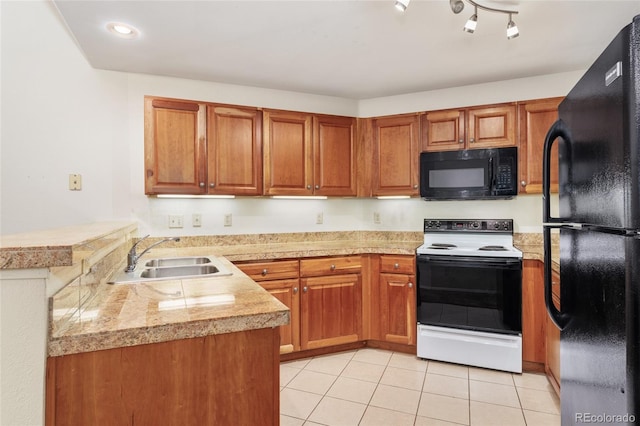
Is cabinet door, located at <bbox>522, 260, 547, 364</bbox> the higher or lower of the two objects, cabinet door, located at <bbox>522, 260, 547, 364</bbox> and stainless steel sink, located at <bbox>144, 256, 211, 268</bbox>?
the lower

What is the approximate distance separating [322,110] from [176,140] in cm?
137

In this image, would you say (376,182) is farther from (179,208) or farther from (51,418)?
(51,418)

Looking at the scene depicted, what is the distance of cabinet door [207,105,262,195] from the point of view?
2828mm

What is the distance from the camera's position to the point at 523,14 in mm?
2002

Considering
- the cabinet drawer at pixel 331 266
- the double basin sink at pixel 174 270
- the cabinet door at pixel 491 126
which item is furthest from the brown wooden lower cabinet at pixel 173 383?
the cabinet door at pixel 491 126

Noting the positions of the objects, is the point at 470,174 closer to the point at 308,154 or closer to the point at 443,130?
the point at 443,130

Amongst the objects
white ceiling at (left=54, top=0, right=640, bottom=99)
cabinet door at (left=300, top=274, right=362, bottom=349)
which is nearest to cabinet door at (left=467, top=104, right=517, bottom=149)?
white ceiling at (left=54, top=0, right=640, bottom=99)

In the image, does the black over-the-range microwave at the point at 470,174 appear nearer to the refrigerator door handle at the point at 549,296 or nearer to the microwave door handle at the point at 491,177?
the microwave door handle at the point at 491,177

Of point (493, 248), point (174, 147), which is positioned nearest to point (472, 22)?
point (493, 248)

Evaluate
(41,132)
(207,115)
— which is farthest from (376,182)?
(41,132)

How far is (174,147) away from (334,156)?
4.38 ft

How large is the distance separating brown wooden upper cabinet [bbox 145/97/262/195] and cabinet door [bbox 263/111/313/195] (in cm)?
8

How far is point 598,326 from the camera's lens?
95 cm

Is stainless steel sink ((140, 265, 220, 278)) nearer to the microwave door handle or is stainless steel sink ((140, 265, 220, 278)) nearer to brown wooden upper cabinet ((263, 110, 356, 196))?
brown wooden upper cabinet ((263, 110, 356, 196))
